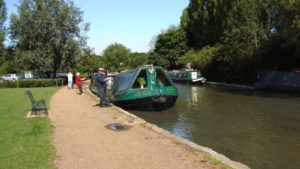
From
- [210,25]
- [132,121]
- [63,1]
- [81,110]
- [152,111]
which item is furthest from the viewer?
[210,25]

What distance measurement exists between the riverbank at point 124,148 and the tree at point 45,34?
31008mm

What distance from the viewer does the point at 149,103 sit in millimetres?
20938

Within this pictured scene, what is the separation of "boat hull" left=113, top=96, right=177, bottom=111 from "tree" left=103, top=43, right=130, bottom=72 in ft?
332

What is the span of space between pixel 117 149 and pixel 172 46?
72750mm

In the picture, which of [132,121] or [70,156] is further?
[132,121]

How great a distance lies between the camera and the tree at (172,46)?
79.1 m

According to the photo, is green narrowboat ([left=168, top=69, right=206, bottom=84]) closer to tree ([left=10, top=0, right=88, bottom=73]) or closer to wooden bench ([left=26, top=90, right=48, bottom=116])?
tree ([left=10, top=0, right=88, bottom=73])

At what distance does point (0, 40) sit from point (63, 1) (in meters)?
8.56

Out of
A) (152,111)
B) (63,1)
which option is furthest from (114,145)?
(63,1)

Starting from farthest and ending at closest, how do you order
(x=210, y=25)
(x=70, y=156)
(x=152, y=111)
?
(x=210, y=25) < (x=152, y=111) < (x=70, y=156)

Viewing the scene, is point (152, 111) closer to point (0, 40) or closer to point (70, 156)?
point (70, 156)

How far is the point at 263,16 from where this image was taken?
41062 millimetres

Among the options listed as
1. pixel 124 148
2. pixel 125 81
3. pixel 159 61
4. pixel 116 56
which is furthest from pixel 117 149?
pixel 116 56

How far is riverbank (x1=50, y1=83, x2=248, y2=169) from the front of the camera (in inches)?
301
